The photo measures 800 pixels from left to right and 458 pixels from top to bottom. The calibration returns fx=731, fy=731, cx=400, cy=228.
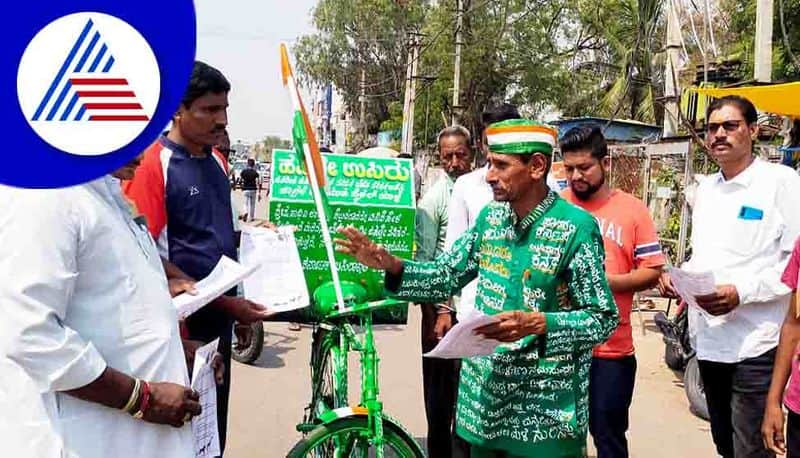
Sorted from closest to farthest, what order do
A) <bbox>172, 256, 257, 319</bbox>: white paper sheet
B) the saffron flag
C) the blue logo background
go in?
the blue logo background → <bbox>172, 256, 257, 319</bbox>: white paper sheet → the saffron flag

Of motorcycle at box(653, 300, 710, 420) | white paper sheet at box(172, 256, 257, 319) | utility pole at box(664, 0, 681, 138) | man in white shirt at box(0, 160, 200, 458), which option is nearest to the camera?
man in white shirt at box(0, 160, 200, 458)

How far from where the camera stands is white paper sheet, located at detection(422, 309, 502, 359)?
1863 millimetres

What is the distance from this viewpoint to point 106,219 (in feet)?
5.20

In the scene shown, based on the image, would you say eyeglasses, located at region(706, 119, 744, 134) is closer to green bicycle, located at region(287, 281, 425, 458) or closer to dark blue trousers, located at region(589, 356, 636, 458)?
dark blue trousers, located at region(589, 356, 636, 458)

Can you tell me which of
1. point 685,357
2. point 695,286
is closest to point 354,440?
point 695,286

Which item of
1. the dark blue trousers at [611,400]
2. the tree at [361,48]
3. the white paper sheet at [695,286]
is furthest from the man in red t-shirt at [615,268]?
the tree at [361,48]

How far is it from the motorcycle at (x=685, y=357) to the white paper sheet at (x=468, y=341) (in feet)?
8.77

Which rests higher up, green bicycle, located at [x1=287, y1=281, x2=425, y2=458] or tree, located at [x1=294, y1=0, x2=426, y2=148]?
tree, located at [x1=294, y1=0, x2=426, y2=148]

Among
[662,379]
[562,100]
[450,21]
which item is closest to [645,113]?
[562,100]

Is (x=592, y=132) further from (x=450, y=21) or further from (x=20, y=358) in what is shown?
(x=450, y=21)

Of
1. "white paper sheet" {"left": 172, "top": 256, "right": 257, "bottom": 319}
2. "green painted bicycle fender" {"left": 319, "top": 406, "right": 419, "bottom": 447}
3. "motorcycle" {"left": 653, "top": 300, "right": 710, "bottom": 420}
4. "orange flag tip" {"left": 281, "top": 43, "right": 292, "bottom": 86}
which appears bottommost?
"motorcycle" {"left": 653, "top": 300, "right": 710, "bottom": 420}

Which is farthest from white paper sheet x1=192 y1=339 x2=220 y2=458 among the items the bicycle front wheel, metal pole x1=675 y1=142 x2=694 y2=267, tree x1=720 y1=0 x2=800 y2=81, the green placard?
tree x1=720 y1=0 x2=800 y2=81

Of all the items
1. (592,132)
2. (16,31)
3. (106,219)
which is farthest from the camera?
(592,132)

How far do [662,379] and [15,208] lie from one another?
5.52m
